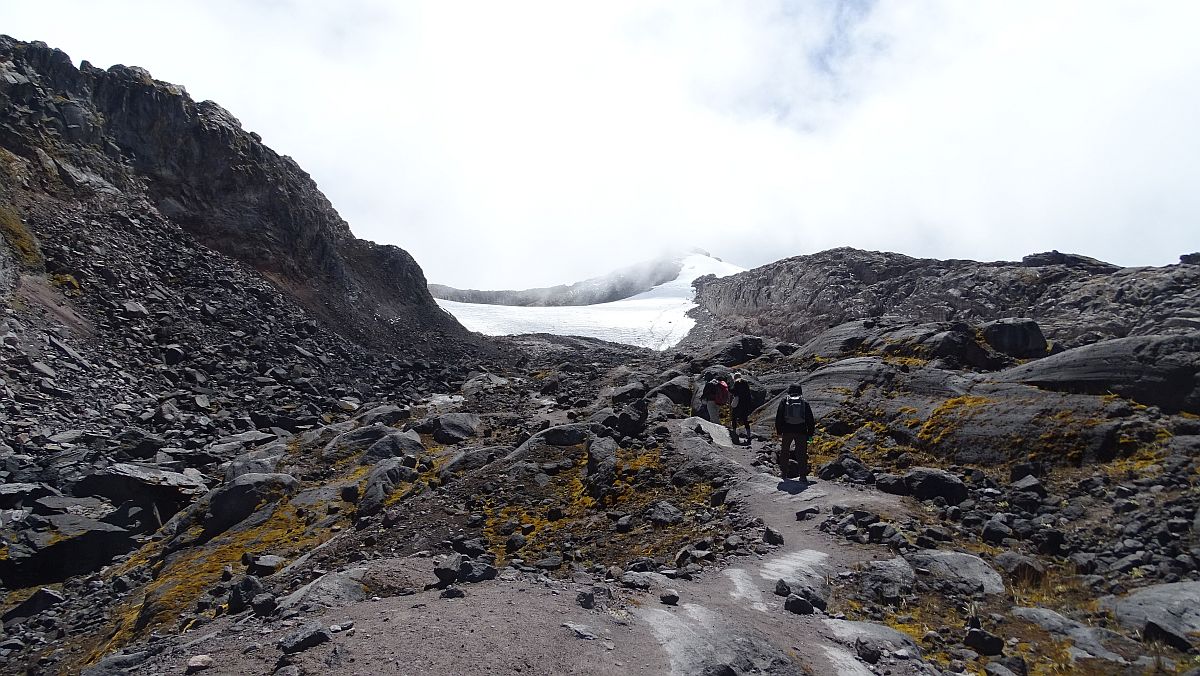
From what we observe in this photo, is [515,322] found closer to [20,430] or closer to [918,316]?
[918,316]

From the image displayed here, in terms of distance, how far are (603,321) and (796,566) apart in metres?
79.7

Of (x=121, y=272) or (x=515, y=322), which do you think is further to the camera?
(x=515, y=322)

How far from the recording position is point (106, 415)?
2288 cm

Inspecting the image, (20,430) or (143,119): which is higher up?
(143,119)

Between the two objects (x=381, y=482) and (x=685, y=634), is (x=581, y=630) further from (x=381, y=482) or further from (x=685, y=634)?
(x=381, y=482)

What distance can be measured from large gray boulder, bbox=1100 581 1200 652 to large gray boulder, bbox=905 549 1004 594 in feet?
4.10

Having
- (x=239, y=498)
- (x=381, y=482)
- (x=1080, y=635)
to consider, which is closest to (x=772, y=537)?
(x=1080, y=635)

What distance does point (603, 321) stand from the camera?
89000 millimetres

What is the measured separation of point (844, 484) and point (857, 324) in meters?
12.8

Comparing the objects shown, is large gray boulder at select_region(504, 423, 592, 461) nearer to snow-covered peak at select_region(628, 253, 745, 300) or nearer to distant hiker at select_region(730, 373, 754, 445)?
distant hiker at select_region(730, 373, 754, 445)

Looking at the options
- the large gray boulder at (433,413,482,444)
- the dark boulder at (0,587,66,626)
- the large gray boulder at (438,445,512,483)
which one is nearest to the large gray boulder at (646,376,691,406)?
the large gray boulder at (433,413,482,444)

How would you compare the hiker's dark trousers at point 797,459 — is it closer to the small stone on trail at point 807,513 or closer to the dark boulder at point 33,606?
the small stone on trail at point 807,513

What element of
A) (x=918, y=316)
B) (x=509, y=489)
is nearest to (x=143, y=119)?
(x=509, y=489)

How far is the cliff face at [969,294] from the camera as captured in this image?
92.2 feet
